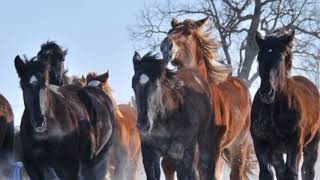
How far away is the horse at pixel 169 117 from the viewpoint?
7.23 meters

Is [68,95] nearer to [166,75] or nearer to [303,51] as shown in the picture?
[166,75]

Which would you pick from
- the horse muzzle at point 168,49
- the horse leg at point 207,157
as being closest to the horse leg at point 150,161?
the horse leg at point 207,157

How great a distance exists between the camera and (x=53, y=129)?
7.91m

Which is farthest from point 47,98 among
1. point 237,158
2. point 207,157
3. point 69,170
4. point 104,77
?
point 104,77

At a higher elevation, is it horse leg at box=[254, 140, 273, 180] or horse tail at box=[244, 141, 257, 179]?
horse leg at box=[254, 140, 273, 180]

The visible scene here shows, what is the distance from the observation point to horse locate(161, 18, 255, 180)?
343 inches

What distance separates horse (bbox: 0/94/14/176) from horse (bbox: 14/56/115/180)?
1387mm

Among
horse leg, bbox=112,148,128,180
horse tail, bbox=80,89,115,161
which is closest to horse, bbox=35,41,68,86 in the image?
horse tail, bbox=80,89,115,161

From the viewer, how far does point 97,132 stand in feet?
29.8

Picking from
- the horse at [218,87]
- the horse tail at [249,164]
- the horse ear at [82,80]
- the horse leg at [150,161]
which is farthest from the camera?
the horse ear at [82,80]

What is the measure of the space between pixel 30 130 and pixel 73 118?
684 mm

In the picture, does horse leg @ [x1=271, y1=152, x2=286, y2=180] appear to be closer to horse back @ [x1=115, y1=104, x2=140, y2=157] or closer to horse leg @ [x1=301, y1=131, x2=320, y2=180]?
horse leg @ [x1=301, y1=131, x2=320, y2=180]

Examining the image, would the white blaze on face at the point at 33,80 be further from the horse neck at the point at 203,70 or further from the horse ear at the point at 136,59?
the horse neck at the point at 203,70

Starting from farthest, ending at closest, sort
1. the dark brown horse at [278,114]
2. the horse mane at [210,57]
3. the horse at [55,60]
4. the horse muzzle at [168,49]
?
the horse mane at [210,57]
the horse at [55,60]
the horse muzzle at [168,49]
the dark brown horse at [278,114]
